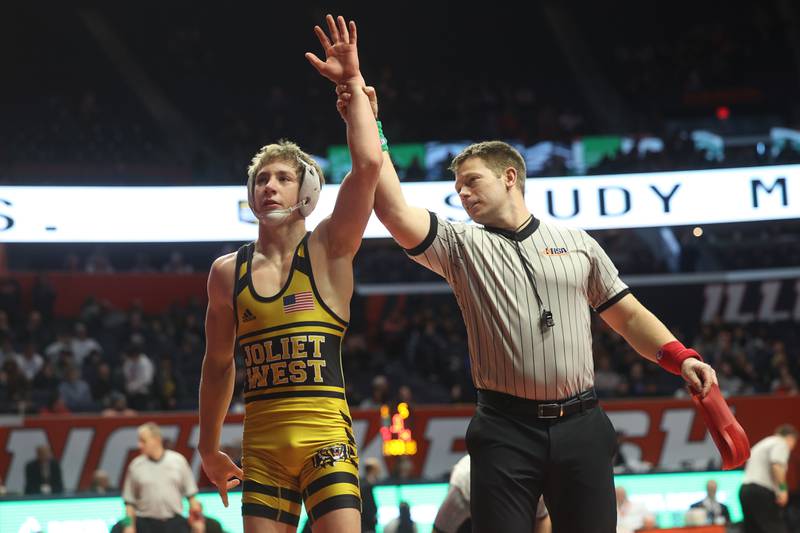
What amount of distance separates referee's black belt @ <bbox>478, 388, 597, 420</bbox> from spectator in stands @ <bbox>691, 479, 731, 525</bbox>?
8336 mm

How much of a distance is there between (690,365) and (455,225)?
0.99 metres

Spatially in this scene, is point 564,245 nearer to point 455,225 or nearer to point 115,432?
point 455,225

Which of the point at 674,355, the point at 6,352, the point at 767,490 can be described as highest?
the point at 6,352

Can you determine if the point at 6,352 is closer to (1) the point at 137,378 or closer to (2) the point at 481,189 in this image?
(1) the point at 137,378

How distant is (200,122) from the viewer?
25.1m

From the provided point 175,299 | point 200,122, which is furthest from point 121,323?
point 200,122

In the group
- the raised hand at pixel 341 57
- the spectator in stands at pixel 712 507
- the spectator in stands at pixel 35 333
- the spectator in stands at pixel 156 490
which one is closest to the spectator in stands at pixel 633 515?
the spectator in stands at pixel 712 507

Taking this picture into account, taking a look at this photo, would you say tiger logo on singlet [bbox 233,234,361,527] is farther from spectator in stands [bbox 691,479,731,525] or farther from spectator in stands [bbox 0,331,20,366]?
spectator in stands [bbox 0,331,20,366]

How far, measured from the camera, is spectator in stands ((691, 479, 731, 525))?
11484 millimetres

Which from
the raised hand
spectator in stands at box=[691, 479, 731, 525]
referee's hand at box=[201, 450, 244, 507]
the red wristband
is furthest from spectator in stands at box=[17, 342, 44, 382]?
the red wristband

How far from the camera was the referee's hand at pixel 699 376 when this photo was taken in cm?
372

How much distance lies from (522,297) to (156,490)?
22.5ft

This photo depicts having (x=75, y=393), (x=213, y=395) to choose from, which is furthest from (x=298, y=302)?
(x=75, y=393)

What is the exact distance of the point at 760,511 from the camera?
35.4 feet
